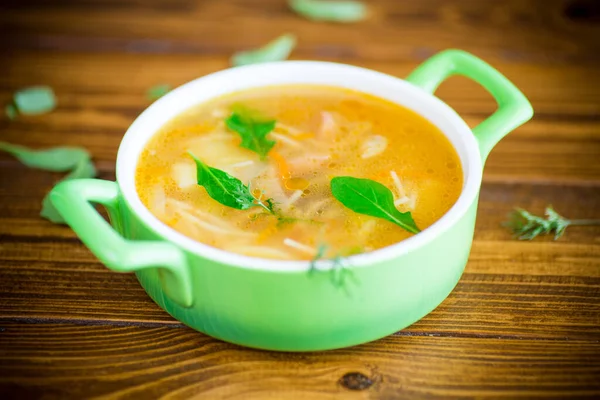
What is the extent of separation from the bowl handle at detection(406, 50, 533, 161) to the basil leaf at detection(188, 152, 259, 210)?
49 cm

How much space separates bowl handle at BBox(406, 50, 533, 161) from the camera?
63.9 inches

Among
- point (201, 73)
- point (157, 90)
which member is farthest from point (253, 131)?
point (201, 73)

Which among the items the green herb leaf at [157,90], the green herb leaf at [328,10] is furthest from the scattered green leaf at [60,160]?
the green herb leaf at [328,10]

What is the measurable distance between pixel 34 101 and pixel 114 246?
112 centimetres

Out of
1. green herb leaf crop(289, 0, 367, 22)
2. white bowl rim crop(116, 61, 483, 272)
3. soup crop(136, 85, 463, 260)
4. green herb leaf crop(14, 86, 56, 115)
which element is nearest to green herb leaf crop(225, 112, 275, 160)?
soup crop(136, 85, 463, 260)

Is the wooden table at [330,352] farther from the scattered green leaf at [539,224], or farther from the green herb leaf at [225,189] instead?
the green herb leaf at [225,189]

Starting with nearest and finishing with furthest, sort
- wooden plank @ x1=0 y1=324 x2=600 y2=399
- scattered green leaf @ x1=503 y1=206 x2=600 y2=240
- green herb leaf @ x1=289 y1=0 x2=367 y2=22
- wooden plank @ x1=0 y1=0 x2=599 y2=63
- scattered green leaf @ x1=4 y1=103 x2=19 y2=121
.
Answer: wooden plank @ x1=0 y1=324 x2=600 y2=399 < scattered green leaf @ x1=503 y1=206 x2=600 y2=240 < scattered green leaf @ x1=4 y1=103 x2=19 y2=121 < wooden plank @ x1=0 y1=0 x2=599 y2=63 < green herb leaf @ x1=289 y1=0 x2=367 y2=22

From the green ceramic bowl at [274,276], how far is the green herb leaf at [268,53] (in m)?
0.87

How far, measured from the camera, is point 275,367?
4.67 ft

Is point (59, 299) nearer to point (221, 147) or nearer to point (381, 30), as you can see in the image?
point (221, 147)

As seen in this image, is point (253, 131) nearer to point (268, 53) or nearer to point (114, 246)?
point (114, 246)

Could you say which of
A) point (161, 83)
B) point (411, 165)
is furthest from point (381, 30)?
point (411, 165)

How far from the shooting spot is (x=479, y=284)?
164 centimetres

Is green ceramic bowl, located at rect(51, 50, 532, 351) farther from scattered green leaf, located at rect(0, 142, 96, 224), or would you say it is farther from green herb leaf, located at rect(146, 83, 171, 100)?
green herb leaf, located at rect(146, 83, 171, 100)
